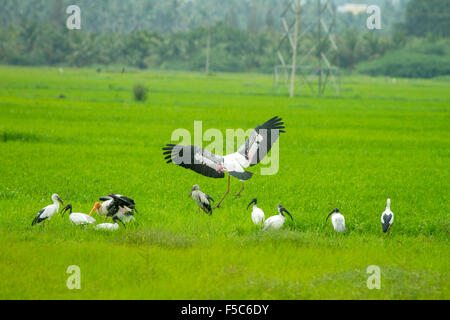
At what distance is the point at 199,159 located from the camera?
21.1 ft

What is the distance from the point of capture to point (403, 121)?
20.7 m

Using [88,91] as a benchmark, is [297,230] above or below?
below

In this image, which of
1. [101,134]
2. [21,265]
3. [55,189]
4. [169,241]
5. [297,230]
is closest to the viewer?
[21,265]

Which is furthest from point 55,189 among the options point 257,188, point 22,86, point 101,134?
point 22,86

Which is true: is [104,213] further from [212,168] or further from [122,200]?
[212,168]

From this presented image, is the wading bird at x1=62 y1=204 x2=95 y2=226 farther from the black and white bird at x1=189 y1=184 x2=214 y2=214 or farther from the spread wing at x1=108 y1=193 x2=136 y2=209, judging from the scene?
the black and white bird at x1=189 y1=184 x2=214 y2=214

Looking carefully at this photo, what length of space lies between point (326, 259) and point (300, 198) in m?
2.88

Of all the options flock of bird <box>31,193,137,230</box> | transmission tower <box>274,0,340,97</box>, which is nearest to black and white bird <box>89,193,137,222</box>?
flock of bird <box>31,193,137,230</box>

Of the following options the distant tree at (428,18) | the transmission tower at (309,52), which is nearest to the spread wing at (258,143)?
the transmission tower at (309,52)

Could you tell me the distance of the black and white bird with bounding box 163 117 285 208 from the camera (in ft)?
20.9

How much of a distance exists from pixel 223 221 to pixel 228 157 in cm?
106

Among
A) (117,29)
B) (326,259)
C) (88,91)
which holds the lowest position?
(326,259)

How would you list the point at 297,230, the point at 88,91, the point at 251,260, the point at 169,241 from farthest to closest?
the point at 88,91
the point at 297,230
the point at 169,241
the point at 251,260

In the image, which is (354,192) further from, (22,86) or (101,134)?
(22,86)
